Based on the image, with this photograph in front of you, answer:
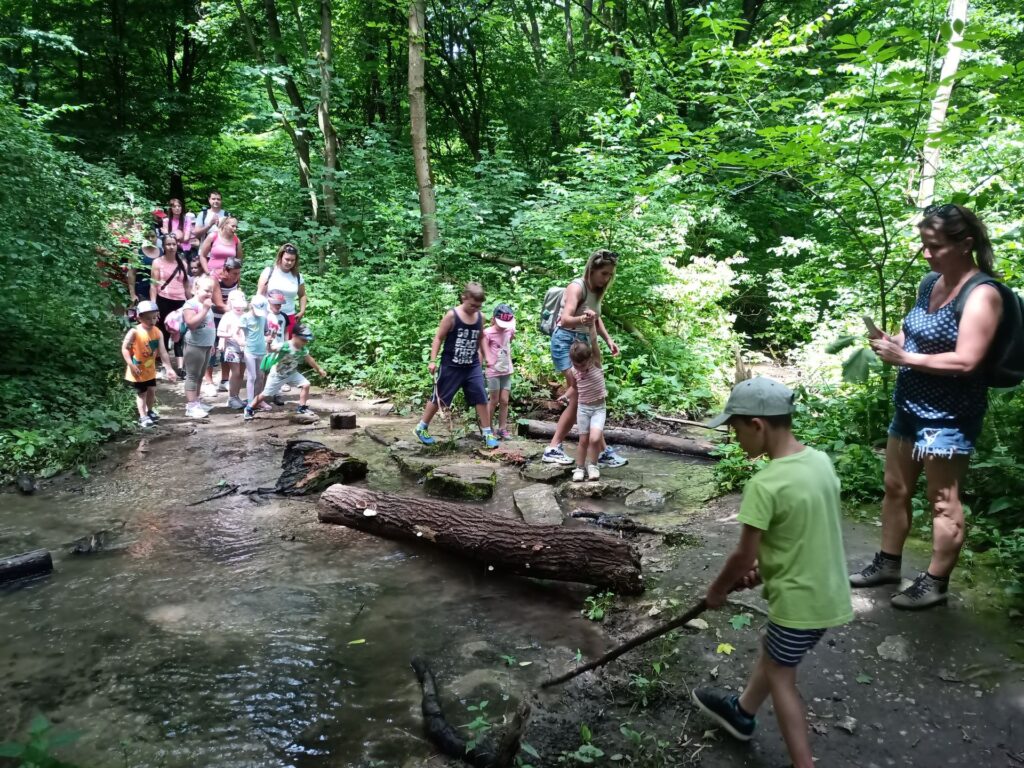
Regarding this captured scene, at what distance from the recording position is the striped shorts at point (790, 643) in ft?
8.09

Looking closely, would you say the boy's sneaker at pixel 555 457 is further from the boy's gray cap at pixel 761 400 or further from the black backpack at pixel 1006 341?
the boy's gray cap at pixel 761 400

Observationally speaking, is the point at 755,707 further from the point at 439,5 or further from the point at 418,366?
the point at 439,5

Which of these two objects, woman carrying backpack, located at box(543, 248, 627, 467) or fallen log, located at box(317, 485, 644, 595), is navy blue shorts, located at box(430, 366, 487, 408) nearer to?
woman carrying backpack, located at box(543, 248, 627, 467)

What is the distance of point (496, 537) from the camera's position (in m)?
4.64

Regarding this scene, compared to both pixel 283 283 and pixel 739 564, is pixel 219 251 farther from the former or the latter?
pixel 739 564

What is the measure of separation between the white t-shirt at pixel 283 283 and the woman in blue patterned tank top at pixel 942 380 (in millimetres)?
8024

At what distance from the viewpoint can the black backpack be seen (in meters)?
3.14

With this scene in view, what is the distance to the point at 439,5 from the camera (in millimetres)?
16828

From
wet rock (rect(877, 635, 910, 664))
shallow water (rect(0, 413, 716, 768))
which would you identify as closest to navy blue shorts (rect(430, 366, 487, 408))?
shallow water (rect(0, 413, 716, 768))

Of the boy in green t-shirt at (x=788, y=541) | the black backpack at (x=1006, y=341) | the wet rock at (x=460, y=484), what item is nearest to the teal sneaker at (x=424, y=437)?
the wet rock at (x=460, y=484)

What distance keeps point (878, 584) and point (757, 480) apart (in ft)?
7.11

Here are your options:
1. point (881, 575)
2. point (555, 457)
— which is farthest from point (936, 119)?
point (555, 457)

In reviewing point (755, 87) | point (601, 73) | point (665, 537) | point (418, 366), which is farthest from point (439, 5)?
point (665, 537)

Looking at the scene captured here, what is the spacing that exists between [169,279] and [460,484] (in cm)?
734
